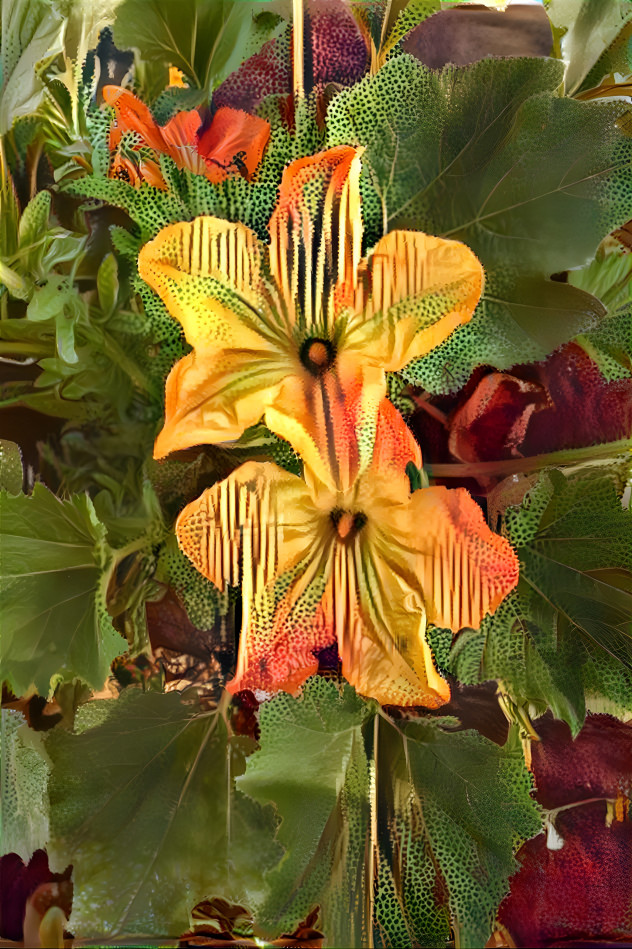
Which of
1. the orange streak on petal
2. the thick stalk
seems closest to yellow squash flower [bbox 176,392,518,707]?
the orange streak on petal

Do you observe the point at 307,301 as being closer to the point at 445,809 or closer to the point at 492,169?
the point at 492,169

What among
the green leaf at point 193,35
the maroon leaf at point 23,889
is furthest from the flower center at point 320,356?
the maroon leaf at point 23,889

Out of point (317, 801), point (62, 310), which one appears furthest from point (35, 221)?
point (317, 801)

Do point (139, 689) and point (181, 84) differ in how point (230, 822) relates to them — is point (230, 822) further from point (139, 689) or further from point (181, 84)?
point (181, 84)

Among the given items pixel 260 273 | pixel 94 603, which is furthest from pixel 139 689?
pixel 260 273

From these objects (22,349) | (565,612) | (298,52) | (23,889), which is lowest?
(23,889)
